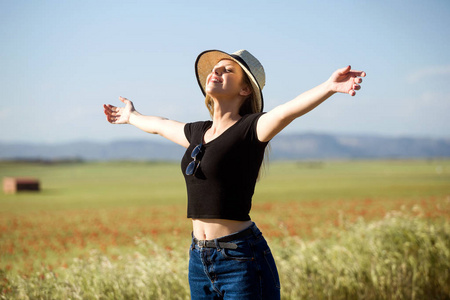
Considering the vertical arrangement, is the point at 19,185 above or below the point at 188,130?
below

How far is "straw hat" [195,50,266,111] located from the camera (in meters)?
2.85

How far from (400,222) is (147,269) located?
4321 mm

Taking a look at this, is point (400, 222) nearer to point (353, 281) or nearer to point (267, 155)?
point (353, 281)

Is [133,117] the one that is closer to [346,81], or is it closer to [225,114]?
[225,114]

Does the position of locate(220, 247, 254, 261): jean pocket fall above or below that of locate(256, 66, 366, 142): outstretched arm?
below

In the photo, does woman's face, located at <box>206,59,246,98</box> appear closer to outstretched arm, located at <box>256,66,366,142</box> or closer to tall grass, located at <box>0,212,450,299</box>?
outstretched arm, located at <box>256,66,366,142</box>

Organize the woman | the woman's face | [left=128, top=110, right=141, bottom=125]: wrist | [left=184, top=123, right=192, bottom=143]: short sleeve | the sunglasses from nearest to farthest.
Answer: the woman → the sunglasses → the woman's face → [left=184, top=123, right=192, bottom=143]: short sleeve → [left=128, top=110, right=141, bottom=125]: wrist

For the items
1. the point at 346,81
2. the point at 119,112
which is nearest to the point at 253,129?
the point at 346,81

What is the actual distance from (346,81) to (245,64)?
0.79 metres

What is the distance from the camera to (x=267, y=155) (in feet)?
10.0

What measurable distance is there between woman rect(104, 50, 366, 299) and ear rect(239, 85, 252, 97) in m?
0.06

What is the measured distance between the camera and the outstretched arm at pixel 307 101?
88.7 inches

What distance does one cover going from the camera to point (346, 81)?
2273 millimetres

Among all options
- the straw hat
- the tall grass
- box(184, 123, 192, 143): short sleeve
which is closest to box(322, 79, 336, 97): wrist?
the straw hat
